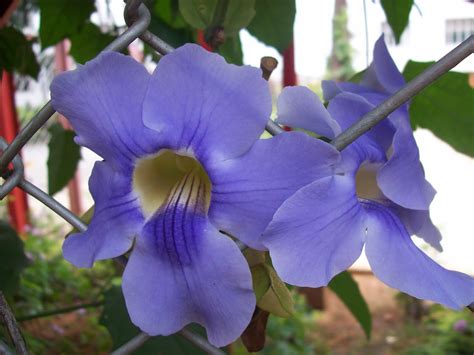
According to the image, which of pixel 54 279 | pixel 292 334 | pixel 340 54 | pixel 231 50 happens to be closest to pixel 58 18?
pixel 231 50

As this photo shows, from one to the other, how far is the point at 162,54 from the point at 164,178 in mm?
67

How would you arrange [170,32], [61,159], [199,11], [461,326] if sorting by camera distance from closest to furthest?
[199,11], [170,32], [61,159], [461,326]

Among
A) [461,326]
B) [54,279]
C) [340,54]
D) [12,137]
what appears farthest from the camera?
[340,54]

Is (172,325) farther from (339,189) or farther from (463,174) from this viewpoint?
(463,174)

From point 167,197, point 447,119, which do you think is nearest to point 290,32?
point 447,119

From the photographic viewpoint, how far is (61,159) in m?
0.79

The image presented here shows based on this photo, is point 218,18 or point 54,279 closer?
point 218,18

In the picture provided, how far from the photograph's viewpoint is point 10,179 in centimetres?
35

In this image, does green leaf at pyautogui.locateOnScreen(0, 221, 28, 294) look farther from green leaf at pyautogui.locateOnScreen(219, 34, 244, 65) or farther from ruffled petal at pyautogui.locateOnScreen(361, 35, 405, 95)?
ruffled petal at pyautogui.locateOnScreen(361, 35, 405, 95)

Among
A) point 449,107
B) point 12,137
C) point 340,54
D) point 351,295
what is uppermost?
point 449,107

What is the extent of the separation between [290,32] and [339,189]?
36 centimetres

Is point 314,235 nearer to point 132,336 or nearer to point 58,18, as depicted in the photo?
point 132,336

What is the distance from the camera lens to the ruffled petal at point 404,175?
29 centimetres

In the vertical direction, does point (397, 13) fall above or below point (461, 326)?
above
